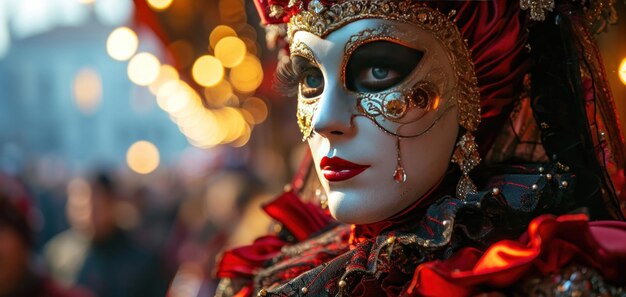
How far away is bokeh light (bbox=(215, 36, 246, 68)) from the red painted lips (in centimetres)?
442

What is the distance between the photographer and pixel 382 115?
6.81 feet

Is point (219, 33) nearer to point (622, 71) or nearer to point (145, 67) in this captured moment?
point (145, 67)

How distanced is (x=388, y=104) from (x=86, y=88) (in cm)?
1210

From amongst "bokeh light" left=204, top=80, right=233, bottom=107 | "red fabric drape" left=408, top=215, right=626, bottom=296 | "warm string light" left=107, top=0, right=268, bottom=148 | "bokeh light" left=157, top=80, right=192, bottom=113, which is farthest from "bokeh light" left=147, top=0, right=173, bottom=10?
"bokeh light" left=157, top=80, right=192, bottom=113

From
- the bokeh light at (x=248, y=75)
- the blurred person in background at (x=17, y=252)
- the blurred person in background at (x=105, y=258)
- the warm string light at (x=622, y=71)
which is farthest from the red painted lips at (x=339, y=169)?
the bokeh light at (x=248, y=75)

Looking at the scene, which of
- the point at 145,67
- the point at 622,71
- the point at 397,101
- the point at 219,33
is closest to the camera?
the point at 397,101

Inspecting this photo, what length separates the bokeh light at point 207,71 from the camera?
678 cm

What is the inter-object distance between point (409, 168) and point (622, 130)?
0.49m

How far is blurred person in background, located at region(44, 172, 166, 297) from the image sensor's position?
4348 mm

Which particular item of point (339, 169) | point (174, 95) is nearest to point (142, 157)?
point (174, 95)

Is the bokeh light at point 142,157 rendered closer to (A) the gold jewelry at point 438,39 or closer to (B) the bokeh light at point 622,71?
(A) the gold jewelry at point 438,39

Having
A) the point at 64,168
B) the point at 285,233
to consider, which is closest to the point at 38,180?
the point at 64,168

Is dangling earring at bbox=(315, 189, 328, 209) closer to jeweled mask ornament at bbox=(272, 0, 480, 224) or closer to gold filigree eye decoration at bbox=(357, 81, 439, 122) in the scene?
jeweled mask ornament at bbox=(272, 0, 480, 224)

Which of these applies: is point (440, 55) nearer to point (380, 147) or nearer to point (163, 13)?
point (380, 147)
